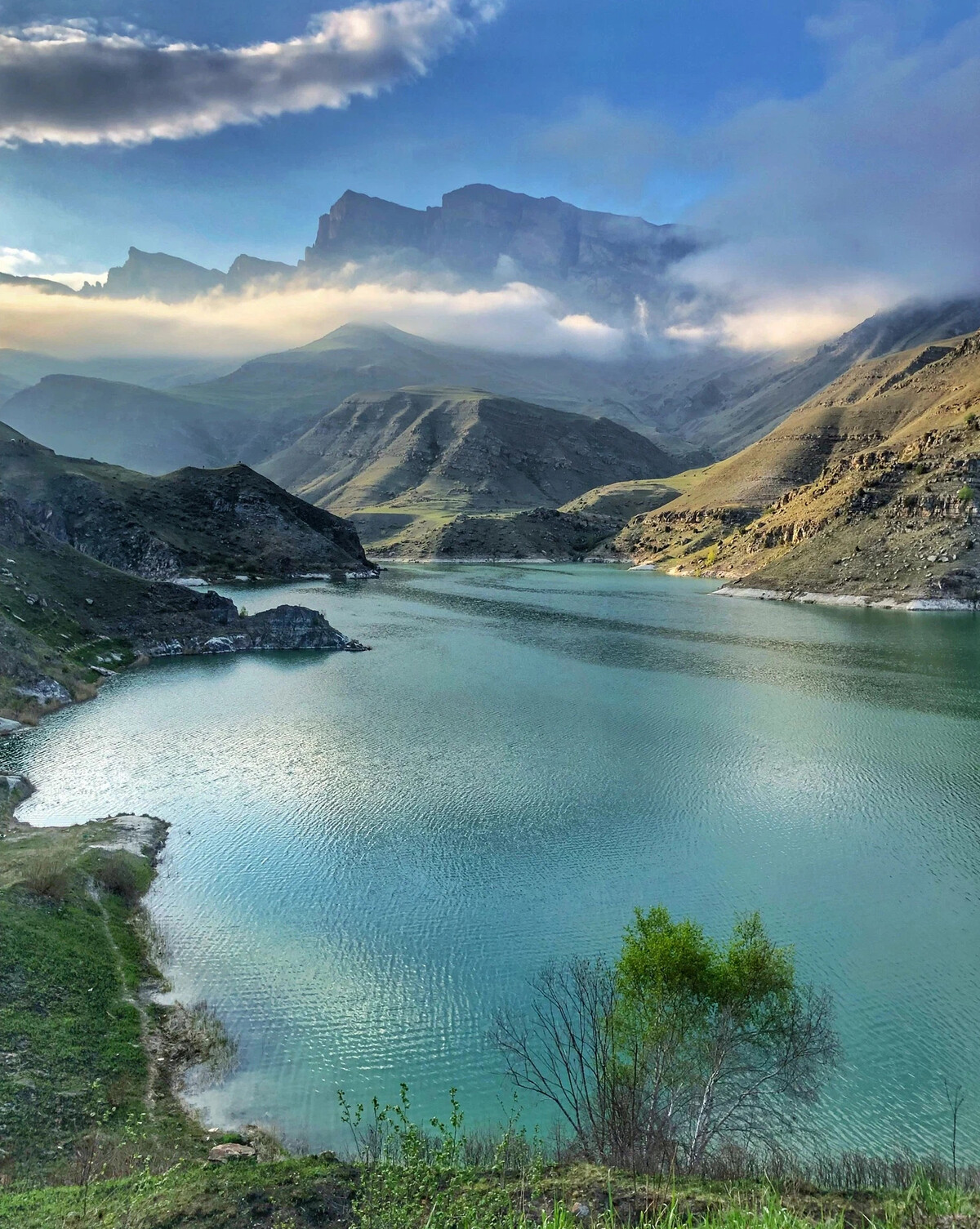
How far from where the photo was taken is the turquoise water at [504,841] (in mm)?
18062

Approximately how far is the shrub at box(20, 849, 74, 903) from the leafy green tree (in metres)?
13.2

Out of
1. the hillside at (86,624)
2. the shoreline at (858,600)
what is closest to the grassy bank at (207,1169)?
the hillside at (86,624)

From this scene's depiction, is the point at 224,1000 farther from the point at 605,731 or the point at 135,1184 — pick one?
the point at 605,731

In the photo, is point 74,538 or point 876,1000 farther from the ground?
point 74,538

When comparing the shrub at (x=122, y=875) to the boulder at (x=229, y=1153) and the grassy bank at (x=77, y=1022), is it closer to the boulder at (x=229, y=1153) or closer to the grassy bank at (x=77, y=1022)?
the grassy bank at (x=77, y=1022)

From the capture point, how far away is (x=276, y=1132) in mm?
15164

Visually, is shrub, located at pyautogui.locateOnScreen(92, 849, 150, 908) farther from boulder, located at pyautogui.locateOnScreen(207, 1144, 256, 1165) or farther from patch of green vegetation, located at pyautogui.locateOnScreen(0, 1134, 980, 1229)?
patch of green vegetation, located at pyautogui.locateOnScreen(0, 1134, 980, 1229)

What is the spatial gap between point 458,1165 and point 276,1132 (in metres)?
4.05

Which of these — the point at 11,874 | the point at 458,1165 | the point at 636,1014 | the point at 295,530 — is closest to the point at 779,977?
the point at 636,1014

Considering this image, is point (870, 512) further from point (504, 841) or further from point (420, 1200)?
point (420, 1200)

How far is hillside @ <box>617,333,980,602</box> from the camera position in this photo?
10338cm

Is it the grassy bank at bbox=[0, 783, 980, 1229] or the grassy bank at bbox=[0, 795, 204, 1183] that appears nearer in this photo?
the grassy bank at bbox=[0, 783, 980, 1229]

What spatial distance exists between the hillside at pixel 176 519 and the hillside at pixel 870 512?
76399 mm

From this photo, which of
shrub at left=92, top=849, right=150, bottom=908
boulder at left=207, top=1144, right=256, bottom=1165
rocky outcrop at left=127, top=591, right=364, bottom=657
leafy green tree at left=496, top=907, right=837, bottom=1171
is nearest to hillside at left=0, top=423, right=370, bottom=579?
rocky outcrop at left=127, top=591, right=364, bottom=657
